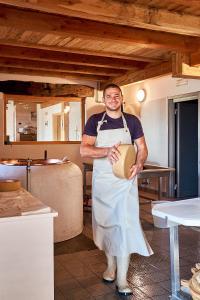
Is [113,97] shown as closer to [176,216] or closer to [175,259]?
[176,216]

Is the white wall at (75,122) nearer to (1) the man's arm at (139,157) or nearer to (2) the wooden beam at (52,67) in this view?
(2) the wooden beam at (52,67)

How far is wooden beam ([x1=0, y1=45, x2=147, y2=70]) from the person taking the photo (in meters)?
4.65

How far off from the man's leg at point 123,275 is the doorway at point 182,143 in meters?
3.91

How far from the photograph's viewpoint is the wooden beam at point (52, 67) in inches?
204

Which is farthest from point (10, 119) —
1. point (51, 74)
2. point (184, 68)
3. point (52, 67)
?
point (184, 68)

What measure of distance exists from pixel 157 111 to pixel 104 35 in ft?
9.84

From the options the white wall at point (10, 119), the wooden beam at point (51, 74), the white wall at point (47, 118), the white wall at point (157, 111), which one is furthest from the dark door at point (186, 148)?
the white wall at point (10, 119)

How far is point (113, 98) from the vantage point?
2.30 meters

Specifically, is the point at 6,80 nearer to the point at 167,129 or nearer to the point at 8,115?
the point at 8,115

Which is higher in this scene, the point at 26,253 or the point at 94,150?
the point at 94,150

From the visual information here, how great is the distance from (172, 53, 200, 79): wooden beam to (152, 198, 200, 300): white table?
2.54 metres

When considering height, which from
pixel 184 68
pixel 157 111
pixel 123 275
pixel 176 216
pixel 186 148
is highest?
pixel 184 68

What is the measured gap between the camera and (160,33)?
12.8 feet

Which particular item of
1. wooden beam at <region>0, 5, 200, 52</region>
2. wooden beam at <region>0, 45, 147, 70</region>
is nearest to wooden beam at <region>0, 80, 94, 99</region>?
wooden beam at <region>0, 45, 147, 70</region>
